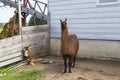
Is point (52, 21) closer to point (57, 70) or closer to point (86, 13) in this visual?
point (86, 13)

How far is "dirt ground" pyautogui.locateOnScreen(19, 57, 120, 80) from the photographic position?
7.70 m

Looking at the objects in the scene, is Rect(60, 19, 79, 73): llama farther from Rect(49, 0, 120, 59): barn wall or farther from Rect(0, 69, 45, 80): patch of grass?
Rect(49, 0, 120, 59): barn wall

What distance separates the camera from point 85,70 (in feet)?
27.9

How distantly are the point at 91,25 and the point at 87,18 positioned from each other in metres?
0.33

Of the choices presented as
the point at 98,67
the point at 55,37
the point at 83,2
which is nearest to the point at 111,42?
the point at 98,67

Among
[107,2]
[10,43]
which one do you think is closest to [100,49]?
[107,2]

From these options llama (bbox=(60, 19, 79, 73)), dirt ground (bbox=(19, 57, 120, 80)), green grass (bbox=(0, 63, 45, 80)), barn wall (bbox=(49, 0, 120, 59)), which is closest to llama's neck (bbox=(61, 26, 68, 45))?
llama (bbox=(60, 19, 79, 73))

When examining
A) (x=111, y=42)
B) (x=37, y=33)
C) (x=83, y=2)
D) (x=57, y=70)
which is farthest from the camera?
(x=37, y=33)

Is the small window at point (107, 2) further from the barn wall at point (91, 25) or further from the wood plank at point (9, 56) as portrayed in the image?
the wood plank at point (9, 56)

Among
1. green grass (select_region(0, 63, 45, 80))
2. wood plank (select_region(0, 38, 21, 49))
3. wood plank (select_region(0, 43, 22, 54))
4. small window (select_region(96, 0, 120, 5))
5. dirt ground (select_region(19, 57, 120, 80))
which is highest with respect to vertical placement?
small window (select_region(96, 0, 120, 5))

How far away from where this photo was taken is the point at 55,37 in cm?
1145

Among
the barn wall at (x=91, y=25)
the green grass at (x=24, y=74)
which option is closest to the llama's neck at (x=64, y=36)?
the green grass at (x=24, y=74)

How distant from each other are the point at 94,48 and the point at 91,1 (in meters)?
1.82

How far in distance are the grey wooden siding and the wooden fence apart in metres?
0.52
